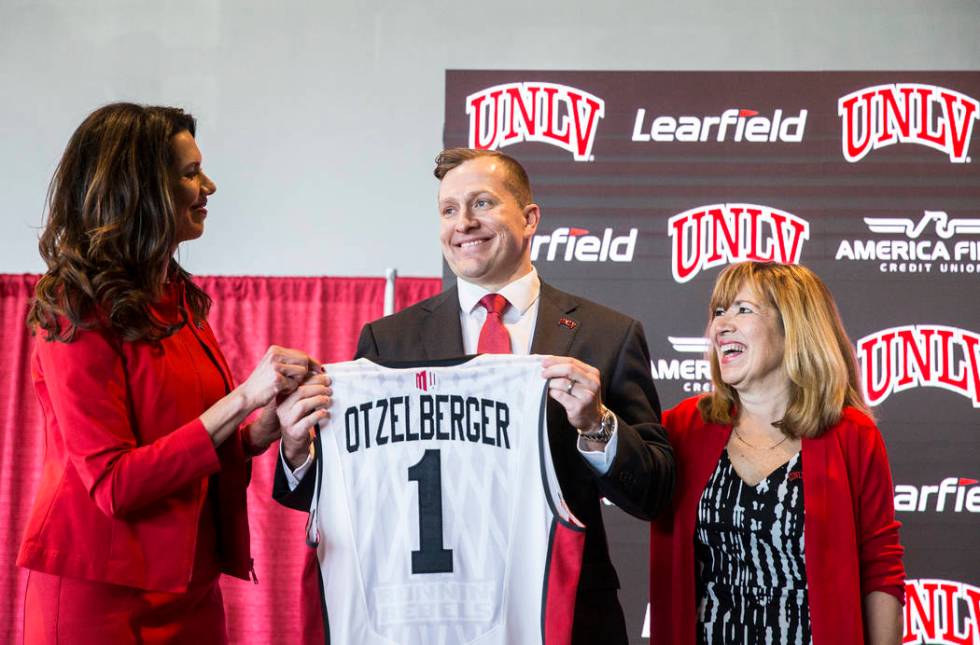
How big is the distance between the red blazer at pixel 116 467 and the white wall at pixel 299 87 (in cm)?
298

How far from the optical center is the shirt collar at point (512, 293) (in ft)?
7.63

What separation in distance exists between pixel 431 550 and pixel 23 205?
3.99m

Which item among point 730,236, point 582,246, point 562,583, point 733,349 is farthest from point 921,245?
point 562,583

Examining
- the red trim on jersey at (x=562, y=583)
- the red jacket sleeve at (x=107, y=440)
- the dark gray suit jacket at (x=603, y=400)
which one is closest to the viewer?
the red jacket sleeve at (x=107, y=440)

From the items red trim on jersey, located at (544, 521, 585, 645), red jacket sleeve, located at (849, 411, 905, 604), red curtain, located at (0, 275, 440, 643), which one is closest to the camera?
red trim on jersey, located at (544, 521, 585, 645)

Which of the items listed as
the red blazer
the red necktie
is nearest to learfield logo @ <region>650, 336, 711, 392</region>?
the red necktie

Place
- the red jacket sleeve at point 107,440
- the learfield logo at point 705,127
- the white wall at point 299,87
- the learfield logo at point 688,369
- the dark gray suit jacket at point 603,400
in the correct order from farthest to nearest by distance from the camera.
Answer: the white wall at point 299,87 → the learfield logo at point 705,127 → the learfield logo at point 688,369 → the dark gray suit jacket at point 603,400 → the red jacket sleeve at point 107,440

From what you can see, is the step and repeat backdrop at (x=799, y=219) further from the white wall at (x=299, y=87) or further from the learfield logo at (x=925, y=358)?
the white wall at (x=299, y=87)

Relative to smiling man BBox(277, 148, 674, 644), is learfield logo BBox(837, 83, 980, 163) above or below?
above

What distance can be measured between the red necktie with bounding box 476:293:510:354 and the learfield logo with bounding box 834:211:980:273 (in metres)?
2.15

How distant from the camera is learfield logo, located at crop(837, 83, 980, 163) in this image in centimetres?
400

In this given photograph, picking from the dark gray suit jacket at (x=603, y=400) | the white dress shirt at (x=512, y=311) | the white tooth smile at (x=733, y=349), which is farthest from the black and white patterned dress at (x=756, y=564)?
the white dress shirt at (x=512, y=311)

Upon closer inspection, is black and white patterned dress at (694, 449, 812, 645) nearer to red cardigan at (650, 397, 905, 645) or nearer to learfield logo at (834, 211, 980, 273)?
red cardigan at (650, 397, 905, 645)

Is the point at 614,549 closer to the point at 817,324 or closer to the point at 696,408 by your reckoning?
the point at 696,408
